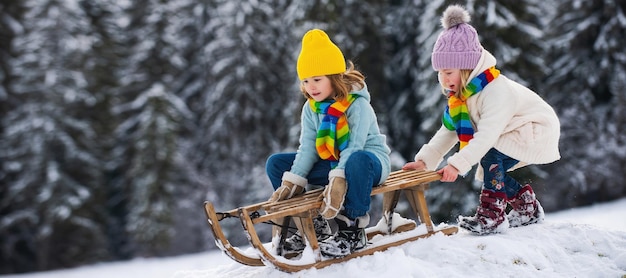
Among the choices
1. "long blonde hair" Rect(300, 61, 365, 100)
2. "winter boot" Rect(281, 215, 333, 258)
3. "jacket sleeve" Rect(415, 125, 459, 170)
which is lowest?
"winter boot" Rect(281, 215, 333, 258)

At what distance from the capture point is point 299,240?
5.07 metres

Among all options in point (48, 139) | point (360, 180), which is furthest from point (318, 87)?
point (48, 139)

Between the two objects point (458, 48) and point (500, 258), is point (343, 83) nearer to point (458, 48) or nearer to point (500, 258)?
point (458, 48)

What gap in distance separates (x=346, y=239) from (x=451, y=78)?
4.90 feet

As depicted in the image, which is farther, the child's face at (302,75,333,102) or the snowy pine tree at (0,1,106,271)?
the snowy pine tree at (0,1,106,271)

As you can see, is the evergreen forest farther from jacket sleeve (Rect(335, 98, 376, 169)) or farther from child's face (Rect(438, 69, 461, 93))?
jacket sleeve (Rect(335, 98, 376, 169))

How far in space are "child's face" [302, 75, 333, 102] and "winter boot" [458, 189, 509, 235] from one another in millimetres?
1476

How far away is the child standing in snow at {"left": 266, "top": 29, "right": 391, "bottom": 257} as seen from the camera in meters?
4.52

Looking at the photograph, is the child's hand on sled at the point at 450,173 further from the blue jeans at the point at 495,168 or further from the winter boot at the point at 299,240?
the winter boot at the point at 299,240

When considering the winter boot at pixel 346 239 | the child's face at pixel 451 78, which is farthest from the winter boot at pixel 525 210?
the winter boot at pixel 346 239

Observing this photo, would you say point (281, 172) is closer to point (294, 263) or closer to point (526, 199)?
point (294, 263)

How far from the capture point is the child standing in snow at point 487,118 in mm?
4875

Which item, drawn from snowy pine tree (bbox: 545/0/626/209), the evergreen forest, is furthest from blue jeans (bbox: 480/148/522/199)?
snowy pine tree (bbox: 545/0/626/209)

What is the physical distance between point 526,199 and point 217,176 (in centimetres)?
1851
